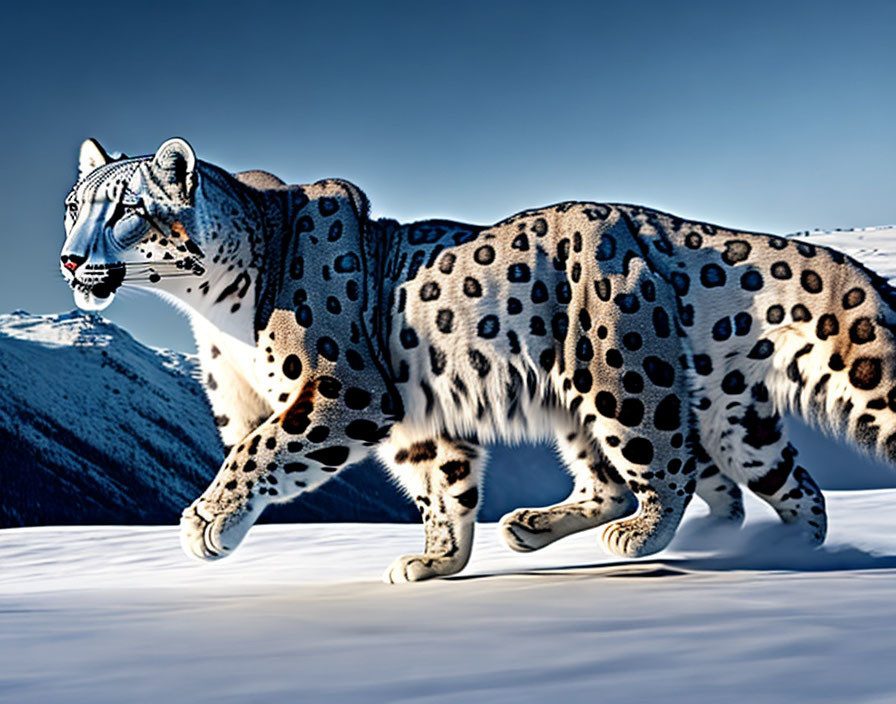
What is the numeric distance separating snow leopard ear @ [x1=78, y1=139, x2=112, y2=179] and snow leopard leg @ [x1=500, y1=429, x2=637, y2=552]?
1917 mm

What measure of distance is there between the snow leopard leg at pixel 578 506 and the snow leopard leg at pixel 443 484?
156mm

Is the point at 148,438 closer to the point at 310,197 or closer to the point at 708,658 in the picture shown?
the point at 310,197

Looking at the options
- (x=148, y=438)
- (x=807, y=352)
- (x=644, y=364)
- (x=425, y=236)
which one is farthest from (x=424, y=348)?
(x=148, y=438)

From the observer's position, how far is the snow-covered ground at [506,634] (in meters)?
1.62

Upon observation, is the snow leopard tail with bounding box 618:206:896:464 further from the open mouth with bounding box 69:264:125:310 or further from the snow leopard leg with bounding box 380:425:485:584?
the open mouth with bounding box 69:264:125:310

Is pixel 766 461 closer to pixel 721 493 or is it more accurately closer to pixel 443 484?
pixel 721 493

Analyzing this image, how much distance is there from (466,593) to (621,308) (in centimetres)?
107

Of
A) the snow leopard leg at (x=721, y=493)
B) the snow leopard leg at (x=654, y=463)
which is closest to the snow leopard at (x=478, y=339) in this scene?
the snow leopard leg at (x=654, y=463)

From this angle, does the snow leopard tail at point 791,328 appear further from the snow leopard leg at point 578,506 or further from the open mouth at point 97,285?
the open mouth at point 97,285

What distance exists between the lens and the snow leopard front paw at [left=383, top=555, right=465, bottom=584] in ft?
11.2

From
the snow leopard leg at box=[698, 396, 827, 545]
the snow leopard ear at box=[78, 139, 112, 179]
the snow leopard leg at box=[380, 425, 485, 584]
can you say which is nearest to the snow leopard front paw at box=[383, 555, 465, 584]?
the snow leopard leg at box=[380, 425, 485, 584]

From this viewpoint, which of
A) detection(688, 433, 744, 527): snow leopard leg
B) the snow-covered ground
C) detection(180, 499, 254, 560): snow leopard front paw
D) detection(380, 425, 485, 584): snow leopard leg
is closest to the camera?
the snow-covered ground

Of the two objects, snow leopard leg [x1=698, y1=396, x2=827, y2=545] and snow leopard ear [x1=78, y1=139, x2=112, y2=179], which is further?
snow leopard ear [x1=78, y1=139, x2=112, y2=179]

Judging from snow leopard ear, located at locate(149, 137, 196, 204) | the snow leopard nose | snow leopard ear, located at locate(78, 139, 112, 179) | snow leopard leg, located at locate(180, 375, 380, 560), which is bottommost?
snow leopard leg, located at locate(180, 375, 380, 560)
